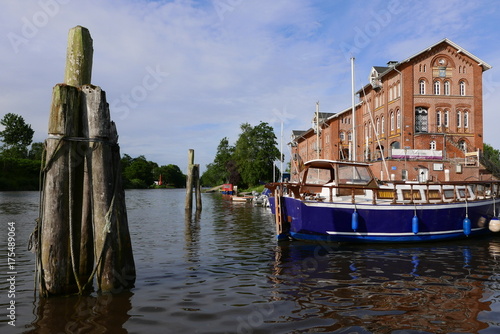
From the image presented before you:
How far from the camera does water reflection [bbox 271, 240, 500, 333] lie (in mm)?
6012

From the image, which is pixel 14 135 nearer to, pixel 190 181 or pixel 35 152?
A: pixel 35 152

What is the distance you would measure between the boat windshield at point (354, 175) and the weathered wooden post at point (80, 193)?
9711 mm

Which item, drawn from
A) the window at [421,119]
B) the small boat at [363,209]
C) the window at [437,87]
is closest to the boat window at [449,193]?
the small boat at [363,209]

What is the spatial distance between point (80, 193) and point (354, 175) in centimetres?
1053

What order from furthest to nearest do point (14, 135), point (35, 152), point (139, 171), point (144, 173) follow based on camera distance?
point (144, 173) < point (139, 171) < point (35, 152) < point (14, 135)

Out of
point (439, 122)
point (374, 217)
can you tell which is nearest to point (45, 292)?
point (374, 217)

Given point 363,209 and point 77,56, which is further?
point 363,209

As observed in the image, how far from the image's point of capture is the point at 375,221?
1330cm

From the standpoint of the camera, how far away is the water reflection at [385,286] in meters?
6.01

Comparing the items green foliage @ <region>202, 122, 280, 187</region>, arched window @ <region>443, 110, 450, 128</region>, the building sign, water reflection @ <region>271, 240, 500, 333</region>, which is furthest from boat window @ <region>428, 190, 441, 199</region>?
green foliage @ <region>202, 122, 280, 187</region>

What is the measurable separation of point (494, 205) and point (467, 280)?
33.8 feet

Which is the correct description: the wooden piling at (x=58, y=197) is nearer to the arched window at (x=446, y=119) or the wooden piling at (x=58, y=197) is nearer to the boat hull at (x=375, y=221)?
the boat hull at (x=375, y=221)

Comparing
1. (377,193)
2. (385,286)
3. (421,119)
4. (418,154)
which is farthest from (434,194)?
(421,119)

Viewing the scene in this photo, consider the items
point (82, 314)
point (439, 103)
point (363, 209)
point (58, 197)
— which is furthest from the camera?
point (439, 103)
